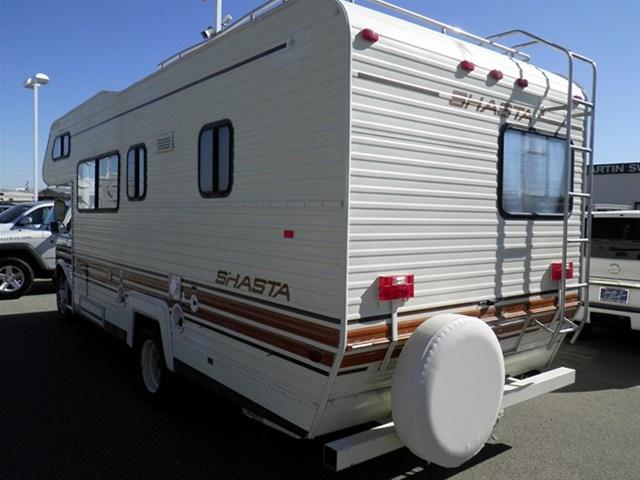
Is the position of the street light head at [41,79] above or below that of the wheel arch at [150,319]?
above

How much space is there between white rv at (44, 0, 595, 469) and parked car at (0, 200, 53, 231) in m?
7.34

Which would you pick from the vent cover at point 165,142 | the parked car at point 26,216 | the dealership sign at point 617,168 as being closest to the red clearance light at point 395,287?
the vent cover at point 165,142

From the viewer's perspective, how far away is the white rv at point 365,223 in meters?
2.80

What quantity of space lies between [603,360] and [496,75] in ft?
14.4

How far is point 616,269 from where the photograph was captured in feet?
20.7

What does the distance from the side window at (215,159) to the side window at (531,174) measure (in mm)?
1820

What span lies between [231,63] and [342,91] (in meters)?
1.17

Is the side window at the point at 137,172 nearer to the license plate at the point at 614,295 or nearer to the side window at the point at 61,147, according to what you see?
the side window at the point at 61,147

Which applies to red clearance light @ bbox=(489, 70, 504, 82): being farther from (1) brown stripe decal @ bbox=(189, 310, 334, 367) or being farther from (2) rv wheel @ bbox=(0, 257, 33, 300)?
(2) rv wheel @ bbox=(0, 257, 33, 300)

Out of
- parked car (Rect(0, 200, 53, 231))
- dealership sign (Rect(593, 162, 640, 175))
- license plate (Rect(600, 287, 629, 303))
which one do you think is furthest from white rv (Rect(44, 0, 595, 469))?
dealership sign (Rect(593, 162, 640, 175))

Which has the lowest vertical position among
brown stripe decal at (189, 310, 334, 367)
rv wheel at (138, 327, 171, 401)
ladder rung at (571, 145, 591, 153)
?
rv wheel at (138, 327, 171, 401)

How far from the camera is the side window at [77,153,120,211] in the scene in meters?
5.51

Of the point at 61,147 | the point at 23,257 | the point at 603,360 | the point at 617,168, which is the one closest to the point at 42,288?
the point at 23,257

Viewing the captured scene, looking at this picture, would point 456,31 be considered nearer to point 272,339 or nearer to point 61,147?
point 272,339
